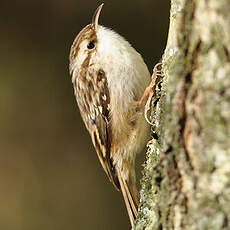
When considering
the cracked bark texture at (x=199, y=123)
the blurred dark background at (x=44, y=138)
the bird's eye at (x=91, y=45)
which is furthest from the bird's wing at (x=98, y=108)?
the cracked bark texture at (x=199, y=123)

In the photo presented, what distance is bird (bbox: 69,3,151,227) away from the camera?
206 centimetres

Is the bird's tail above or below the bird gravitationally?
below

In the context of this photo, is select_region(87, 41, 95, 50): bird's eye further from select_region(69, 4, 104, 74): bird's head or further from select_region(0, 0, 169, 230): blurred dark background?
select_region(0, 0, 169, 230): blurred dark background

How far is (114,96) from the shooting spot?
6.97 ft

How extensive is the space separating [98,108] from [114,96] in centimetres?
16

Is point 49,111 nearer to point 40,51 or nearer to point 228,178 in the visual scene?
point 40,51

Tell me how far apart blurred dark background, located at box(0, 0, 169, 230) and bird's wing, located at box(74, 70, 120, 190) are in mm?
801

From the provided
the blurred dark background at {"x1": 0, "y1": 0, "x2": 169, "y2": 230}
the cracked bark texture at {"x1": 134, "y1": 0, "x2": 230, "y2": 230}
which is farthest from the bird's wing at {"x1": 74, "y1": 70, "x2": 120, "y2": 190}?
the cracked bark texture at {"x1": 134, "y1": 0, "x2": 230, "y2": 230}

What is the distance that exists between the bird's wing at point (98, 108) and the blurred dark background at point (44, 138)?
801mm

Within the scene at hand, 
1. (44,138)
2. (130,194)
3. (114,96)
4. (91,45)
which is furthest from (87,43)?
(44,138)

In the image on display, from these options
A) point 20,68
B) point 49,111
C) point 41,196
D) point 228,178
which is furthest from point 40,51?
point 228,178

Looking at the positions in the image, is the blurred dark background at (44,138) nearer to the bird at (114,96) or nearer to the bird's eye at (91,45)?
the bird at (114,96)

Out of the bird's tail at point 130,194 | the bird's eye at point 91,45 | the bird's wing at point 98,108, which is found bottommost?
the bird's tail at point 130,194

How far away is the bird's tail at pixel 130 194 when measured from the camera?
2152mm
